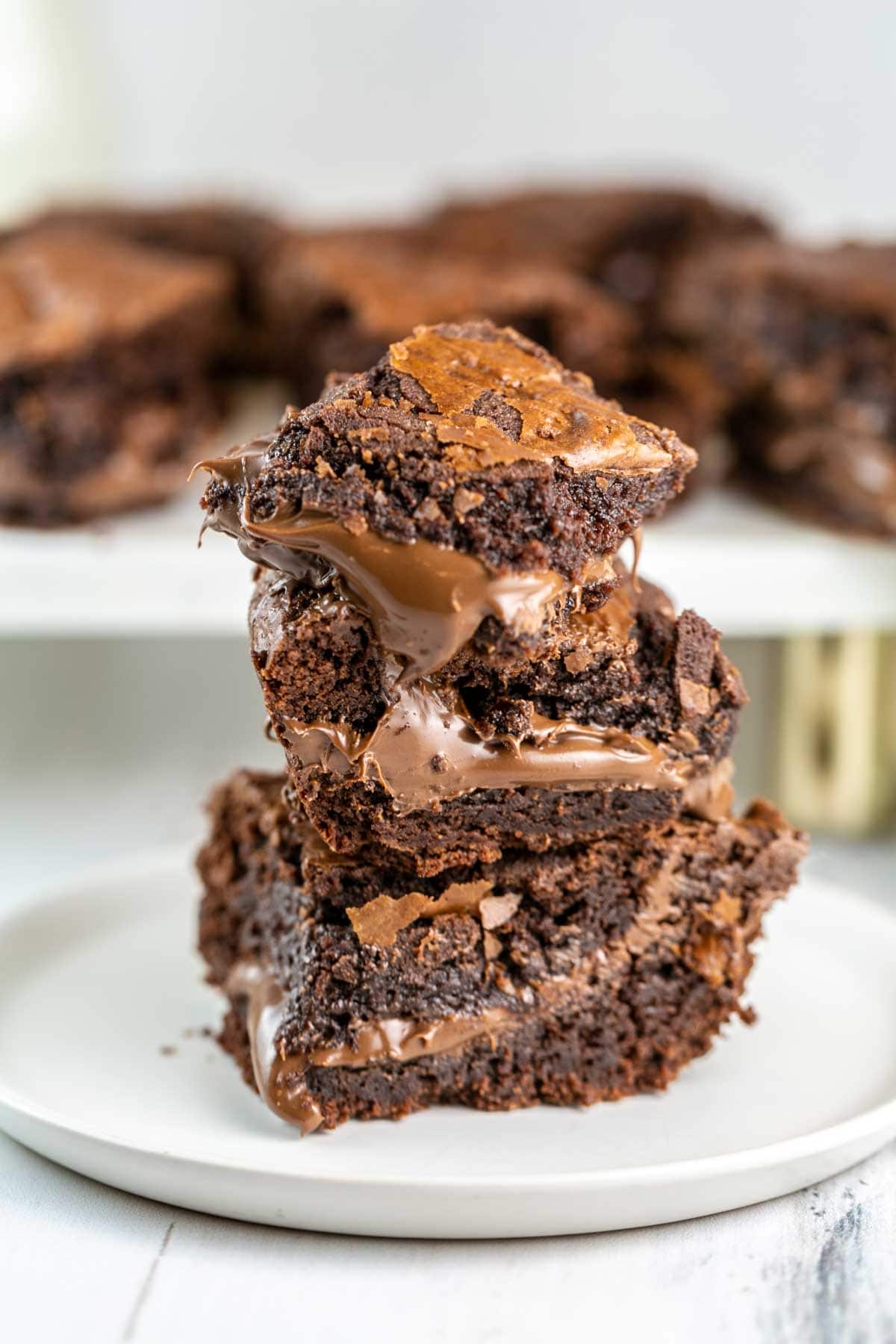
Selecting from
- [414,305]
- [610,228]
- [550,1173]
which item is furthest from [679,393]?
[550,1173]

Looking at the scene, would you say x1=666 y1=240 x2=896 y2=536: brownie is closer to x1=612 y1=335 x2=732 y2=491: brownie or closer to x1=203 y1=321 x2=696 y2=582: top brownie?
x1=612 y1=335 x2=732 y2=491: brownie

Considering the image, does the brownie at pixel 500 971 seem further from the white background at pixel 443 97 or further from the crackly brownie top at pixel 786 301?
the white background at pixel 443 97

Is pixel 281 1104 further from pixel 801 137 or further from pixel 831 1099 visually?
pixel 801 137

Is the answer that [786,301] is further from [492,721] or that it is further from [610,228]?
[492,721]

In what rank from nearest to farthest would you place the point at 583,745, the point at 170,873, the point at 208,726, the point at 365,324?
the point at 583,745
the point at 170,873
the point at 365,324
the point at 208,726

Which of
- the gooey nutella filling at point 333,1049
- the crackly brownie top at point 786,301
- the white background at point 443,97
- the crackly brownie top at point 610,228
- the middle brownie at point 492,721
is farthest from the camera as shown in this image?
the white background at point 443,97

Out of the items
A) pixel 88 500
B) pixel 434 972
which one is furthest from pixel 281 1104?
pixel 88 500

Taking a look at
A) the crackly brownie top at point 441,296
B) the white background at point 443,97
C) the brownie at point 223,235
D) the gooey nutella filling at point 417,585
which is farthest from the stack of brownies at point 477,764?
the white background at point 443,97
